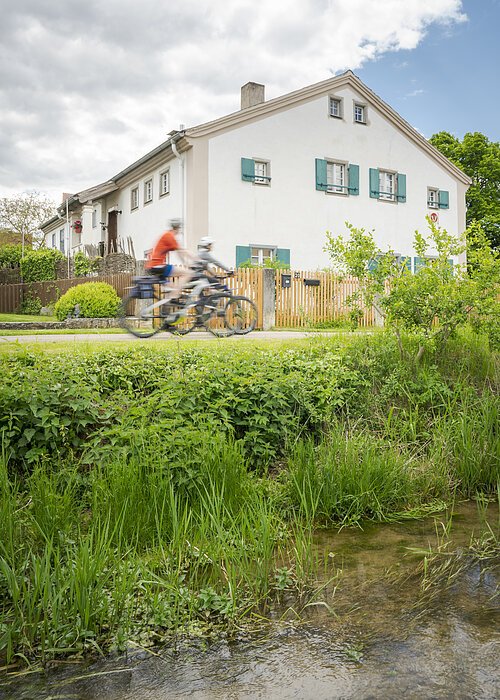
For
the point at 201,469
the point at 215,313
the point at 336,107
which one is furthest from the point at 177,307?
the point at 336,107

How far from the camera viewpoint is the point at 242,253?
22312 millimetres

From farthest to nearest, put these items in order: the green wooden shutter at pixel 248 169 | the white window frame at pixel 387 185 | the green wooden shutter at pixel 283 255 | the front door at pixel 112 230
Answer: the front door at pixel 112 230 → the white window frame at pixel 387 185 → the green wooden shutter at pixel 283 255 → the green wooden shutter at pixel 248 169

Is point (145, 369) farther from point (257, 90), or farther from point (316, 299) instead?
point (257, 90)

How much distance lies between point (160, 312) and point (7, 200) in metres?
39.1

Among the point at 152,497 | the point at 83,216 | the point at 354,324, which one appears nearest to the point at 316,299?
the point at 354,324

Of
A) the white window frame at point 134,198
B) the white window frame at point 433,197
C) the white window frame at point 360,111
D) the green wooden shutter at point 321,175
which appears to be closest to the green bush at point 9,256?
the white window frame at point 134,198

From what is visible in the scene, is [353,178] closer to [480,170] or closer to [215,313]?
[215,313]

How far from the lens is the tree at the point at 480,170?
3897 centimetres

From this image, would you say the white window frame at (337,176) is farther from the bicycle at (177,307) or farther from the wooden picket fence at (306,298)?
the bicycle at (177,307)

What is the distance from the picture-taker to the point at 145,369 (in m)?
6.46

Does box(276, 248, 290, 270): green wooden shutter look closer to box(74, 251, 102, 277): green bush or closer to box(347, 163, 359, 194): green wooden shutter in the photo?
box(347, 163, 359, 194): green wooden shutter

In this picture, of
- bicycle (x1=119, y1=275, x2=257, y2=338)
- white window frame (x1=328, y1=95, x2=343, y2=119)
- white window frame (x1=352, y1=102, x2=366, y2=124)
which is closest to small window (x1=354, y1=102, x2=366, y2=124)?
white window frame (x1=352, y1=102, x2=366, y2=124)

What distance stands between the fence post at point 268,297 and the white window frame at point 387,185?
10.6 m

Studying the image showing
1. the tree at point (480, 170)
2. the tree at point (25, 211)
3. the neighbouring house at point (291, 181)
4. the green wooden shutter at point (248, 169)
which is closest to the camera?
the neighbouring house at point (291, 181)
